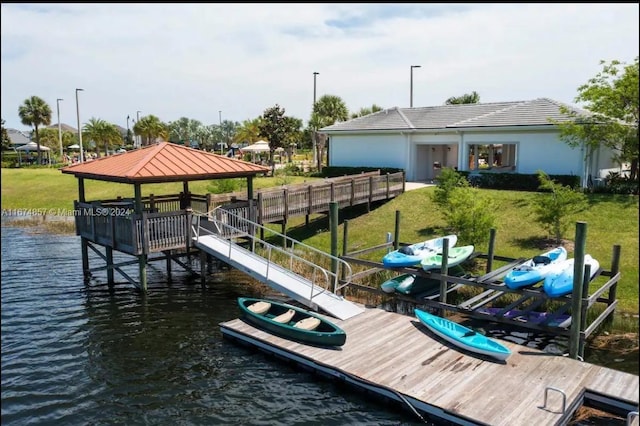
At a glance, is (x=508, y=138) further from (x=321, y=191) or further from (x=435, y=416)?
(x=435, y=416)

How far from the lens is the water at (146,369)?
9883 millimetres

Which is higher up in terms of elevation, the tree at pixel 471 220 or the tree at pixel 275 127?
the tree at pixel 275 127

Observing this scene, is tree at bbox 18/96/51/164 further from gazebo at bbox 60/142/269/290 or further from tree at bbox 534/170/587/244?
tree at bbox 534/170/587/244

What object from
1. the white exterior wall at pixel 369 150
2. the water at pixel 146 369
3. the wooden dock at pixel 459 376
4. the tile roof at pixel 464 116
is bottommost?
the water at pixel 146 369

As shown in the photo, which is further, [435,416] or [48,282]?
[48,282]

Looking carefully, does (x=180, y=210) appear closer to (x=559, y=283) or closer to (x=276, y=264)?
(x=276, y=264)

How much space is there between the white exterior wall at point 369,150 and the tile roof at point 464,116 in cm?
75

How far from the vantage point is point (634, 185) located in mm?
24312

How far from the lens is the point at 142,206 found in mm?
17250

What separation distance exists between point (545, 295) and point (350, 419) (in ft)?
18.9

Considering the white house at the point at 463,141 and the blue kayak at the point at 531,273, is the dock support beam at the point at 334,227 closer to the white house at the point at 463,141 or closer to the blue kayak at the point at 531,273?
the blue kayak at the point at 531,273

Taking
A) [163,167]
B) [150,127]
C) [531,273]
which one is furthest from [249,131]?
[531,273]

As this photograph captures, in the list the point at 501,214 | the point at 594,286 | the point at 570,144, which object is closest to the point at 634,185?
the point at 570,144

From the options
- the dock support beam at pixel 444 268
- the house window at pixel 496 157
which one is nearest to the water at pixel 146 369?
the dock support beam at pixel 444 268
